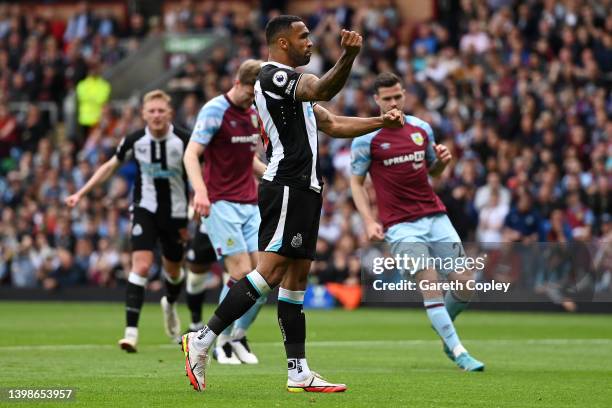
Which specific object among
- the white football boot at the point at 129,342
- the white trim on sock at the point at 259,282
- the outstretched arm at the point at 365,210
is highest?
the outstretched arm at the point at 365,210

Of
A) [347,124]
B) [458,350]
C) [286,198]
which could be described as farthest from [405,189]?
[286,198]

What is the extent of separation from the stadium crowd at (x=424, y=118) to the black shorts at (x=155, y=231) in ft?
28.5

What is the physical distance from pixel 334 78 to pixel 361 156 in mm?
3708

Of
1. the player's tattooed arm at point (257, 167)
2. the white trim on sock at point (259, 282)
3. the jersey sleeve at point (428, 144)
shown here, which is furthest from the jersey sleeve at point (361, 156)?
the white trim on sock at point (259, 282)

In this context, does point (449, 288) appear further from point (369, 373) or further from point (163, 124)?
point (163, 124)

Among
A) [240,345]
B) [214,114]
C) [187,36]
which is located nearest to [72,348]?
[240,345]

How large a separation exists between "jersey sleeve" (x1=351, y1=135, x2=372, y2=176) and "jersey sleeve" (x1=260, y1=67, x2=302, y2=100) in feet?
10.1

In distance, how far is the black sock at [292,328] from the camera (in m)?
9.16

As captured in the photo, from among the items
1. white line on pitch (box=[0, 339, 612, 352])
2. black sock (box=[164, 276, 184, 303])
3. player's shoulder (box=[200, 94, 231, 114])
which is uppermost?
player's shoulder (box=[200, 94, 231, 114])

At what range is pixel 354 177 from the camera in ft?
39.9

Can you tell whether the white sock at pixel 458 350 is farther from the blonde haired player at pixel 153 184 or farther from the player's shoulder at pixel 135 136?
the player's shoulder at pixel 135 136

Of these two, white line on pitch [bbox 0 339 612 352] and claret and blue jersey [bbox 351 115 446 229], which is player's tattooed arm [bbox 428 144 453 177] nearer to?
claret and blue jersey [bbox 351 115 446 229]

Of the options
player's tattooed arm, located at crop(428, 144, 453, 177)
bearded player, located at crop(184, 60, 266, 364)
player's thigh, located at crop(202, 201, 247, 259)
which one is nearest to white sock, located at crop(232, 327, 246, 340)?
bearded player, located at crop(184, 60, 266, 364)

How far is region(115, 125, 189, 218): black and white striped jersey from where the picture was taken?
13.8 m
